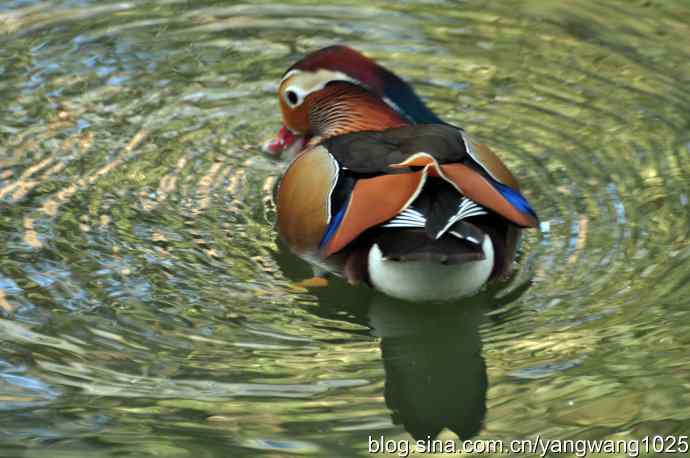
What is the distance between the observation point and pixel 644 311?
560 cm

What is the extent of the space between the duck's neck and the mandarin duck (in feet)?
0.55

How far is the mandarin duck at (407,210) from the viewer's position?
545cm

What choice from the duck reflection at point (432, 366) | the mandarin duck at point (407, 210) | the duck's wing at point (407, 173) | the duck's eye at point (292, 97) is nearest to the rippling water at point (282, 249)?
the duck reflection at point (432, 366)

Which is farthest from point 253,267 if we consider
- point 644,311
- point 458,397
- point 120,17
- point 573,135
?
point 120,17

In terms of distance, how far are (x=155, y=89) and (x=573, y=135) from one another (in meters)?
2.62

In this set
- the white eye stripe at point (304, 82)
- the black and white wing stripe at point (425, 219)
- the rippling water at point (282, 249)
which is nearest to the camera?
the rippling water at point (282, 249)

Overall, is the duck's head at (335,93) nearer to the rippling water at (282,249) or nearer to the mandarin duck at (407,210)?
the mandarin duck at (407,210)

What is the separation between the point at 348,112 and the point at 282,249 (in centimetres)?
120

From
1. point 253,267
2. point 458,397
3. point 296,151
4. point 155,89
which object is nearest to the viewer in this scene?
point 458,397

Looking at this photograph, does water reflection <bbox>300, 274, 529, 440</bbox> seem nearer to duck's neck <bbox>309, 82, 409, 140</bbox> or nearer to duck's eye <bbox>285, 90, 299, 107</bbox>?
duck's neck <bbox>309, 82, 409, 140</bbox>

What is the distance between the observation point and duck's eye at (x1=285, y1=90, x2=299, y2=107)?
295 inches

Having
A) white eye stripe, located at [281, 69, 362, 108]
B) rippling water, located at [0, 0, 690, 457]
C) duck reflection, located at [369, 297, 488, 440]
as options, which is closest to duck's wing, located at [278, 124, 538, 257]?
rippling water, located at [0, 0, 690, 457]

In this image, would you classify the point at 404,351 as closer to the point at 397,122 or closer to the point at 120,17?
the point at 397,122

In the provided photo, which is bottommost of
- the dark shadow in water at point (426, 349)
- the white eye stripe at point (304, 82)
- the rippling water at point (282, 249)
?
the dark shadow in water at point (426, 349)
